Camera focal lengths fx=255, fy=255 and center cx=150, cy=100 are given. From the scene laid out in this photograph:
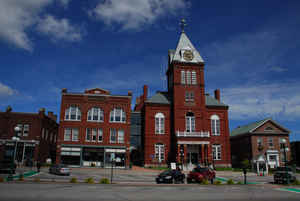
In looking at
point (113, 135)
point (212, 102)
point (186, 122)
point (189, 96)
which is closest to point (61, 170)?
point (113, 135)

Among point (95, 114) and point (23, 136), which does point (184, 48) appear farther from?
point (23, 136)

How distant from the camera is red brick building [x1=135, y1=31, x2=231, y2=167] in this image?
43.5 m

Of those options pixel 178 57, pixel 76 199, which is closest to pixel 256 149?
pixel 178 57

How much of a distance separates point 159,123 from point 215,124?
1077 cm

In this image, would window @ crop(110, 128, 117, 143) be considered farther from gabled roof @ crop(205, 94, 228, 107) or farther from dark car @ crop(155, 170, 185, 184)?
dark car @ crop(155, 170, 185, 184)

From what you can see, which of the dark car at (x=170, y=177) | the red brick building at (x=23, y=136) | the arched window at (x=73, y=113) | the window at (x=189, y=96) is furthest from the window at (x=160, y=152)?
the dark car at (x=170, y=177)

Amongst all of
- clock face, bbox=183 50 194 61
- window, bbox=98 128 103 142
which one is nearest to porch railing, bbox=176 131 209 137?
window, bbox=98 128 103 142

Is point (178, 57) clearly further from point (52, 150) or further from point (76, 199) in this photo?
point (76, 199)

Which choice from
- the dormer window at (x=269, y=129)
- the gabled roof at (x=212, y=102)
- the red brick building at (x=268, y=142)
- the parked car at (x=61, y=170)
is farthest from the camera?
the dormer window at (x=269, y=129)

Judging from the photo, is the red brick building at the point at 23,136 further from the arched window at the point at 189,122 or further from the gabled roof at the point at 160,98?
the arched window at the point at 189,122

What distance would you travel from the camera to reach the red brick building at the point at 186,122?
1712 inches

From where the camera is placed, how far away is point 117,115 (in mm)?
43688

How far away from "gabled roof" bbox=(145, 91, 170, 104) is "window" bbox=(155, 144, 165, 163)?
8.01 metres

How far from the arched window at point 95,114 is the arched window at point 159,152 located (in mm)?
10927
